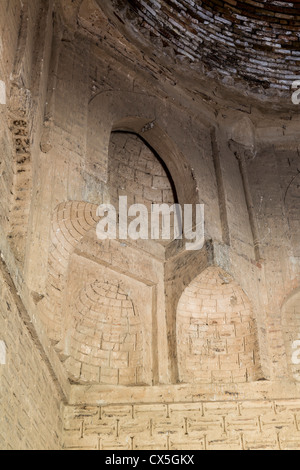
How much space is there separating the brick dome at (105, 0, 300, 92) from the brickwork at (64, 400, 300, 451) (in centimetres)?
573

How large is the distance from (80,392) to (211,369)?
1.85 meters

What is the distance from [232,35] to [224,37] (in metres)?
0.21

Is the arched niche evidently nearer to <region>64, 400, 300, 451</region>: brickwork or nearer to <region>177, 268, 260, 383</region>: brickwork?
<region>177, 268, 260, 383</region>: brickwork

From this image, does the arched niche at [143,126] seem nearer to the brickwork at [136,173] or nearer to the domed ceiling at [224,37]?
the brickwork at [136,173]

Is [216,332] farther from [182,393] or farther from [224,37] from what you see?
[224,37]

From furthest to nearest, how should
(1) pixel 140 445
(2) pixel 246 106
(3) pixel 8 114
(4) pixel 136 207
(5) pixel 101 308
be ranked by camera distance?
(2) pixel 246 106 < (4) pixel 136 207 < (5) pixel 101 308 < (1) pixel 140 445 < (3) pixel 8 114

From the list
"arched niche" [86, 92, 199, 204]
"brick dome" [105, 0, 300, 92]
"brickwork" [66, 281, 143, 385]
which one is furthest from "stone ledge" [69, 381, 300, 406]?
"brick dome" [105, 0, 300, 92]

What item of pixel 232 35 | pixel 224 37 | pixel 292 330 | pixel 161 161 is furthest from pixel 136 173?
pixel 232 35

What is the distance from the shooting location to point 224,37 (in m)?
11.1

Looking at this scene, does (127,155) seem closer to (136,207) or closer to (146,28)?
(136,207)

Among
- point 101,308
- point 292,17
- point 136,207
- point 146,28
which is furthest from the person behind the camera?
point 292,17

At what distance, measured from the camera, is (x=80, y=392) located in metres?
7.33

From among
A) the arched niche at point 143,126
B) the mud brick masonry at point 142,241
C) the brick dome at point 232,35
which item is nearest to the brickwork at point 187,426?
the mud brick masonry at point 142,241
